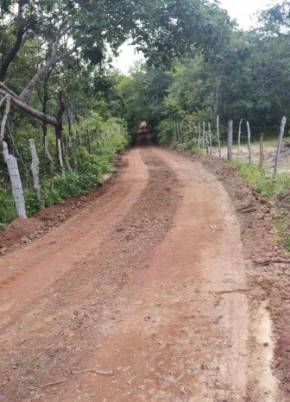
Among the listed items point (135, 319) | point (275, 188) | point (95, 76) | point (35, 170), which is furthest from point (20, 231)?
point (95, 76)

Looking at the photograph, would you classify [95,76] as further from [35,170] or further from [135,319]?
[135,319]

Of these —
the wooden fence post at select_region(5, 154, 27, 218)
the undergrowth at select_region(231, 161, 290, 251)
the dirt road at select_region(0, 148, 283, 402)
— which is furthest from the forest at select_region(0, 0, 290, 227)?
the undergrowth at select_region(231, 161, 290, 251)

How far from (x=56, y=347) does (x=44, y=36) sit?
12349 mm

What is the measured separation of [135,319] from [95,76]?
490 inches

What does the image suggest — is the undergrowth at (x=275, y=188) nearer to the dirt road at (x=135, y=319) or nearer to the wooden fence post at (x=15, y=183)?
the dirt road at (x=135, y=319)

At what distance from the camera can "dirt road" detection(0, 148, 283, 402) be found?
3258 mm

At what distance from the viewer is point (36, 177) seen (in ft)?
30.4

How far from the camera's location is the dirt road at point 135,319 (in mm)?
3258

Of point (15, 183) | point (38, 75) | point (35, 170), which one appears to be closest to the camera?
point (15, 183)

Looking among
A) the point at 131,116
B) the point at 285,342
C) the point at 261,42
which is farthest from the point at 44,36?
the point at 131,116

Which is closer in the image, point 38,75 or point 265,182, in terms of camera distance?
point 265,182

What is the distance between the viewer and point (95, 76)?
1512 centimetres

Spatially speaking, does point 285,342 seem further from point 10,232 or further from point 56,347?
point 10,232

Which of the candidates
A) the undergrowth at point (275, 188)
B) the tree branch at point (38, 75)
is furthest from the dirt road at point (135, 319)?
the tree branch at point (38, 75)
